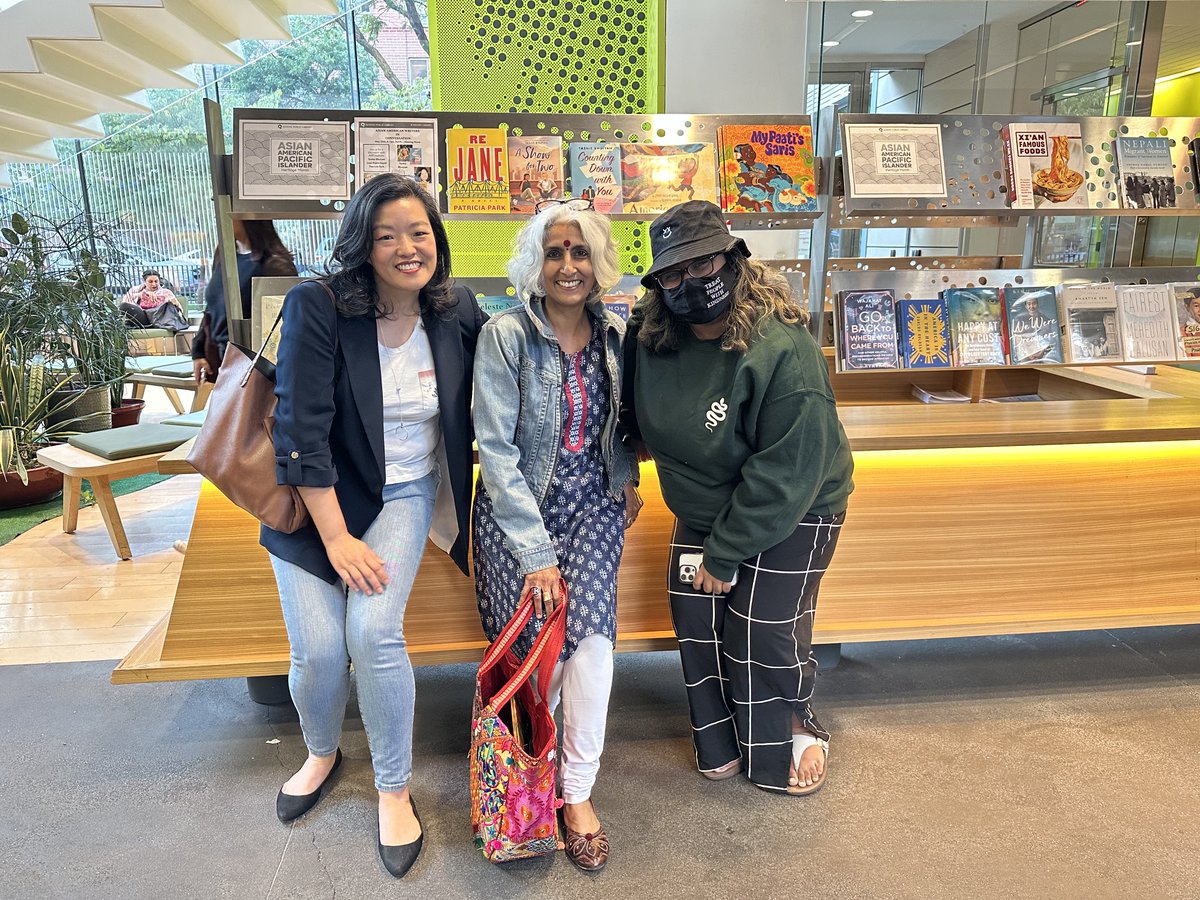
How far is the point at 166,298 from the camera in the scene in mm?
7512

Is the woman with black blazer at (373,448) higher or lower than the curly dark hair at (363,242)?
lower

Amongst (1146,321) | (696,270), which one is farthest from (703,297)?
(1146,321)

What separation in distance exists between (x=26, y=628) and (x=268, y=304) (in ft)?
5.69

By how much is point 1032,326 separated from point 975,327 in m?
0.21

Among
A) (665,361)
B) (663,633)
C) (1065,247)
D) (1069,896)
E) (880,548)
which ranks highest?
(1065,247)

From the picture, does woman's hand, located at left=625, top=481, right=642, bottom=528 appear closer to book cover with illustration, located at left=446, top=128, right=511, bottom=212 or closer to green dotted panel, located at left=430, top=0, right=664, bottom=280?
book cover with illustration, located at left=446, top=128, right=511, bottom=212

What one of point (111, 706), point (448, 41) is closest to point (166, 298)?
point (448, 41)

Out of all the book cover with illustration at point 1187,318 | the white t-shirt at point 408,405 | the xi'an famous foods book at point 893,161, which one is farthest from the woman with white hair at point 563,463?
the book cover with illustration at point 1187,318

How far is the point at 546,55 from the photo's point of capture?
4.05 metres

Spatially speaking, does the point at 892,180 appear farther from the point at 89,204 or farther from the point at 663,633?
the point at 89,204

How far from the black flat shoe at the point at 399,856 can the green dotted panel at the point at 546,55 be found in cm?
273

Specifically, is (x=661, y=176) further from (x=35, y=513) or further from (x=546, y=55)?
(x=35, y=513)

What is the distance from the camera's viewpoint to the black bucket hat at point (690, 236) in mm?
1760

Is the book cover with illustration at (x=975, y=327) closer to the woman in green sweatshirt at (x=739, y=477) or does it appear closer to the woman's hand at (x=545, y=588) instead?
the woman in green sweatshirt at (x=739, y=477)
